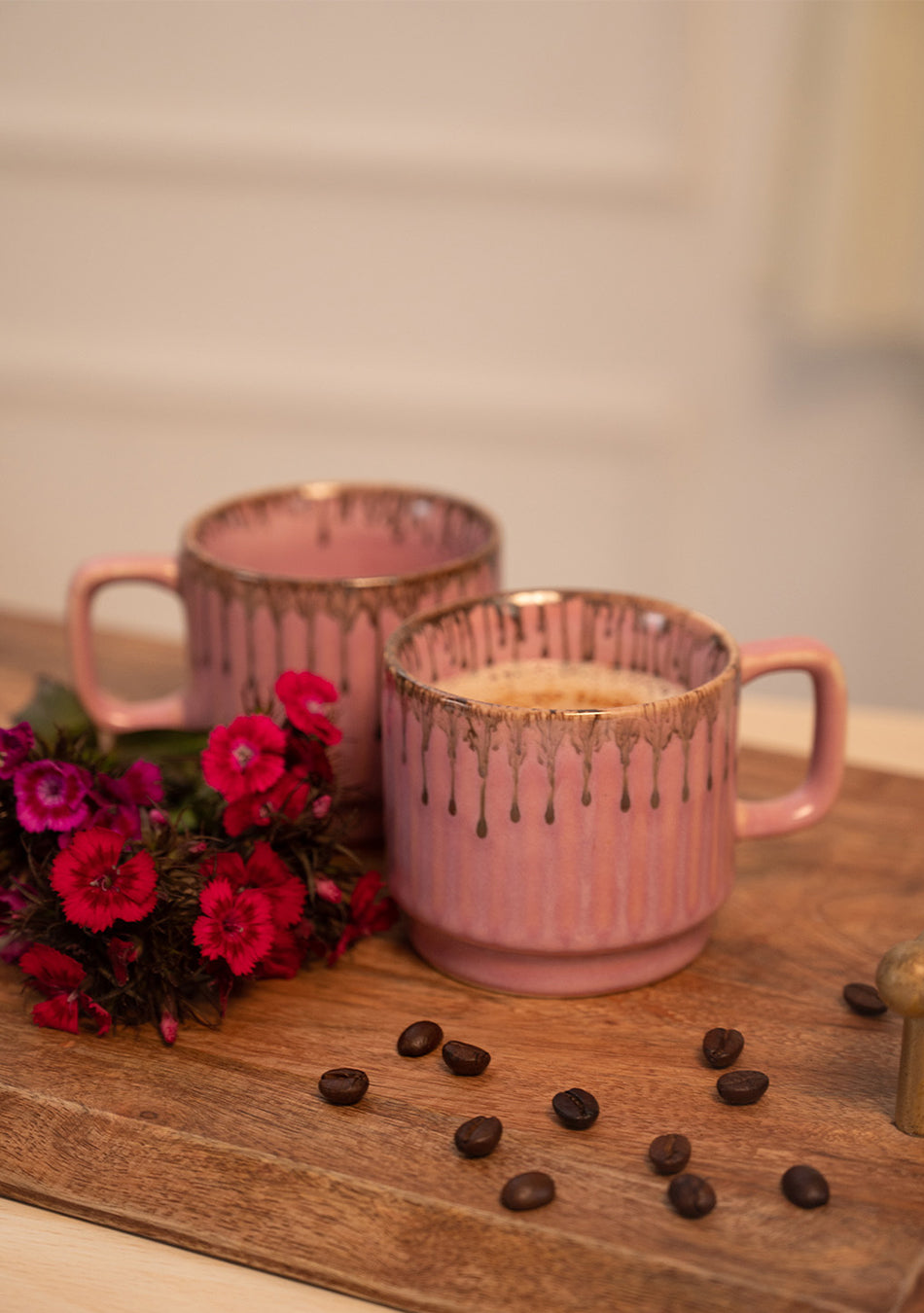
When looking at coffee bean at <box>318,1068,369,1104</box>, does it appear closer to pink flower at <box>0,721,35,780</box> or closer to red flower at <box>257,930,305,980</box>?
red flower at <box>257,930,305,980</box>

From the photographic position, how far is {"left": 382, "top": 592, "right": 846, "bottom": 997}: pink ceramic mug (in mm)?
703

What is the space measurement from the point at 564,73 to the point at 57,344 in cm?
101

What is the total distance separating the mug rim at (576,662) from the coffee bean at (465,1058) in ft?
0.52

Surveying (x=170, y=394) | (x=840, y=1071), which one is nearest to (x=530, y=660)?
(x=840, y=1071)

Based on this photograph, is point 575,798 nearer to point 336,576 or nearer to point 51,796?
point 51,796

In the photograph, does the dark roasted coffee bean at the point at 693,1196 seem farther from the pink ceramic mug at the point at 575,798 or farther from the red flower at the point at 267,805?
the red flower at the point at 267,805

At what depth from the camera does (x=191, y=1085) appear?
701 mm

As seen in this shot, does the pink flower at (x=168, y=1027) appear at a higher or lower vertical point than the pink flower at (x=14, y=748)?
lower

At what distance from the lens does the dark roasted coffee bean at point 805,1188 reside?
1.99ft

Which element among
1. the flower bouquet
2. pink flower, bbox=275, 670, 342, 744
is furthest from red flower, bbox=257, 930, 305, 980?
pink flower, bbox=275, 670, 342, 744

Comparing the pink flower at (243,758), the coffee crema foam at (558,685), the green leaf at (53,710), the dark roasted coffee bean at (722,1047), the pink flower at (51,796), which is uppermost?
the coffee crema foam at (558,685)

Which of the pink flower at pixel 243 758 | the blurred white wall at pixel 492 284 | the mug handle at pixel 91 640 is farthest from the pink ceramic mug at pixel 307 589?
the blurred white wall at pixel 492 284

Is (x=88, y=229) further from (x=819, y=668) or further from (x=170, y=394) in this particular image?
(x=819, y=668)

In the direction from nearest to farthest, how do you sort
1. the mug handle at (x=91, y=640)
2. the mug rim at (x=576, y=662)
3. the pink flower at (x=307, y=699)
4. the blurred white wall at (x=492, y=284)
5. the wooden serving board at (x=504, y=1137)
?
1. the wooden serving board at (x=504, y=1137)
2. the mug rim at (x=576, y=662)
3. the pink flower at (x=307, y=699)
4. the mug handle at (x=91, y=640)
5. the blurred white wall at (x=492, y=284)
